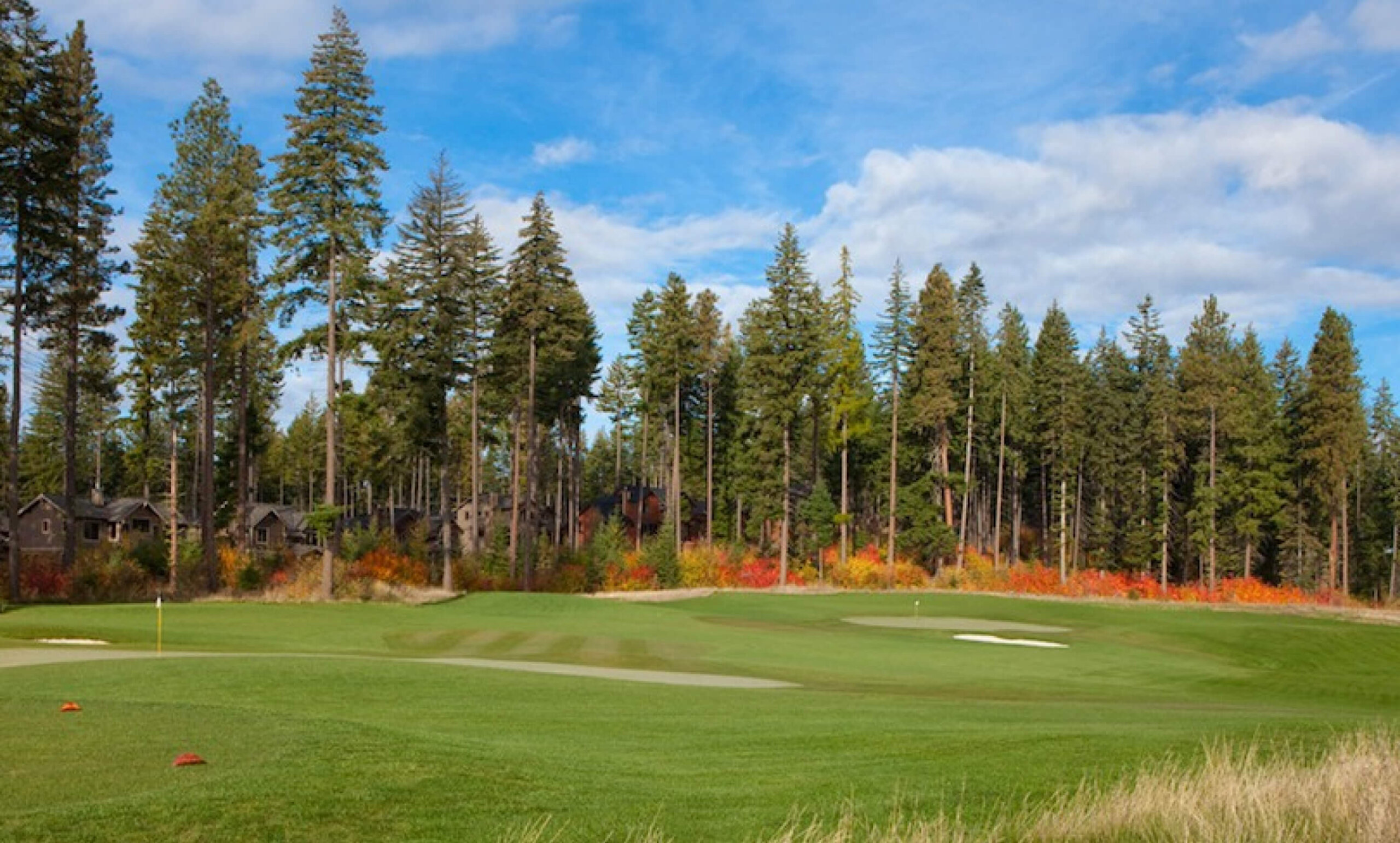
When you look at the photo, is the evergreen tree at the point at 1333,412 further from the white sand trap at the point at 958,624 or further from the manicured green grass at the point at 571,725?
the manicured green grass at the point at 571,725

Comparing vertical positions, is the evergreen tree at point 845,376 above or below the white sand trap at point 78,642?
above

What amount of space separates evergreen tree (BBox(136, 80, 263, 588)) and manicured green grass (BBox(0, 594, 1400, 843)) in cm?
1361

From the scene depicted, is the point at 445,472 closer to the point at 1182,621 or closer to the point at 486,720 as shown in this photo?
the point at 1182,621

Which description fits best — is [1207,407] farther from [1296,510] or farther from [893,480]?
[893,480]

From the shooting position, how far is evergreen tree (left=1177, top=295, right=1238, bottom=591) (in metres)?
66.5

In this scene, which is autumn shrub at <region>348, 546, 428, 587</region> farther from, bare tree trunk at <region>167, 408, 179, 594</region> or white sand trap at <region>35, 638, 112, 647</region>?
white sand trap at <region>35, 638, 112, 647</region>

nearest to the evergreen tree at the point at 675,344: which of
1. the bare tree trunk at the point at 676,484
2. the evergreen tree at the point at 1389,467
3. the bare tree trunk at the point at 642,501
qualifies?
the bare tree trunk at the point at 676,484

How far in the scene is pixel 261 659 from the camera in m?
18.9

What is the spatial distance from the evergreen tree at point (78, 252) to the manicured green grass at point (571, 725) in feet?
41.8

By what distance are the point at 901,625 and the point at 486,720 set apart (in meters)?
27.4

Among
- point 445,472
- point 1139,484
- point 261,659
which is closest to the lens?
point 261,659

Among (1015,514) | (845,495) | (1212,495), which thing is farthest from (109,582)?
(1212,495)

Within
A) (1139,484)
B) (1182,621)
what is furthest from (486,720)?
(1139,484)

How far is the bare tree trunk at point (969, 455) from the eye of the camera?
218ft
